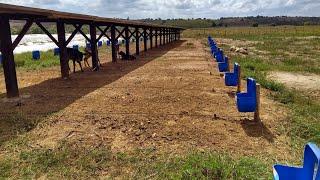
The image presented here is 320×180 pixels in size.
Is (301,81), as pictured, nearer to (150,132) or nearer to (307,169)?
(150,132)

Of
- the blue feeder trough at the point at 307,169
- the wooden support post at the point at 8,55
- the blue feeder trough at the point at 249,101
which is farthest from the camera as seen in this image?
the wooden support post at the point at 8,55

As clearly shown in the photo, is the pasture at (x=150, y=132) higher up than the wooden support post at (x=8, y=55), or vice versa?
the wooden support post at (x=8, y=55)

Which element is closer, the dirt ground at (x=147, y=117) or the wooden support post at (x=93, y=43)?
the dirt ground at (x=147, y=117)

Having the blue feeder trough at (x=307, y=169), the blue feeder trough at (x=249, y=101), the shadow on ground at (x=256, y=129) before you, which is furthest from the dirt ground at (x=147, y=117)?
the blue feeder trough at (x=307, y=169)

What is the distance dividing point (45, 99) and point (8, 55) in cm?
156

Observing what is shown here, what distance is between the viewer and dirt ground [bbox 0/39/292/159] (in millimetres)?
6238

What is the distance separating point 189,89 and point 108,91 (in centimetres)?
251

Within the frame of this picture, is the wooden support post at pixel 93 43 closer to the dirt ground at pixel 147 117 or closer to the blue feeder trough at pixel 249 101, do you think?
the dirt ground at pixel 147 117

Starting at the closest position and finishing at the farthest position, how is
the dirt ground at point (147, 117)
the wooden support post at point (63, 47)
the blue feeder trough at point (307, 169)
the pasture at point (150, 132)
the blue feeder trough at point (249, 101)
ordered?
the blue feeder trough at point (307, 169)
the pasture at point (150, 132)
the dirt ground at point (147, 117)
the blue feeder trough at point (249, 101)
the wooden support post at point (63, 47)

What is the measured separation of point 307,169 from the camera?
341cm

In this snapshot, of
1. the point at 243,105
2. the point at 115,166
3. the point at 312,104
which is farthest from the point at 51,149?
the point at 312,104

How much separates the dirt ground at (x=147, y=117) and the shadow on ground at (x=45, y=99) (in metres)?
0.02

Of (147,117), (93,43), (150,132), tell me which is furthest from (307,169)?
(93,43)

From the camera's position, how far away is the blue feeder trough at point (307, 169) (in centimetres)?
309
